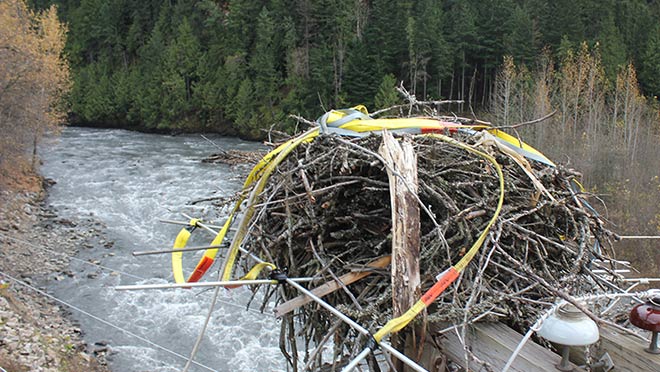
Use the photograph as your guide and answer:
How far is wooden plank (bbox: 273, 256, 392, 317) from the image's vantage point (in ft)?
7.59

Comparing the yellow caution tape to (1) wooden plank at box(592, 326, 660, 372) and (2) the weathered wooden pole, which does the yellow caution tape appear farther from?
(1) wooden plank at box(592, 326, 660, 372)

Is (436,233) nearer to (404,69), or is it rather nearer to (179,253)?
(179,253)

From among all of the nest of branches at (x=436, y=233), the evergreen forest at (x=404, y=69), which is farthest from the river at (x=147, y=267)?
the evergreen forest at (x=404, y=69)

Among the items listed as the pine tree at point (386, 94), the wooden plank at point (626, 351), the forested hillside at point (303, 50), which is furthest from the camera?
the forested hillside at point (303, 50)

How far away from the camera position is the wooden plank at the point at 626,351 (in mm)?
1896

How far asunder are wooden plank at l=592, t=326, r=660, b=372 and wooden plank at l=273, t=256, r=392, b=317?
2.74 feet

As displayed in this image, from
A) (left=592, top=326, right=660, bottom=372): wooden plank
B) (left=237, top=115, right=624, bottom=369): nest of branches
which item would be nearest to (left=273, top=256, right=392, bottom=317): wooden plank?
(left=237, top=115, right=624, bottom=369): nest of branches

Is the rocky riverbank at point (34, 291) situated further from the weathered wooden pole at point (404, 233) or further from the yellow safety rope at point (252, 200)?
the weathered wooden pole at point (404, 233)

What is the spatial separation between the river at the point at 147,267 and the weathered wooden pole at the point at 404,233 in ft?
4.48

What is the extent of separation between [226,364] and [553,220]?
10023 millimetres

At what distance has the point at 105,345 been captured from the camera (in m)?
12.4

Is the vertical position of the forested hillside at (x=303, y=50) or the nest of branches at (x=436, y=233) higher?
the forested hillside at (x=303, y=50)

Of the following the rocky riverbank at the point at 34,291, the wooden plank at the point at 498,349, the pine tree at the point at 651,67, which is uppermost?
the pine tree at the point at 651,67

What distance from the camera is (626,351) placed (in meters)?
1.98
